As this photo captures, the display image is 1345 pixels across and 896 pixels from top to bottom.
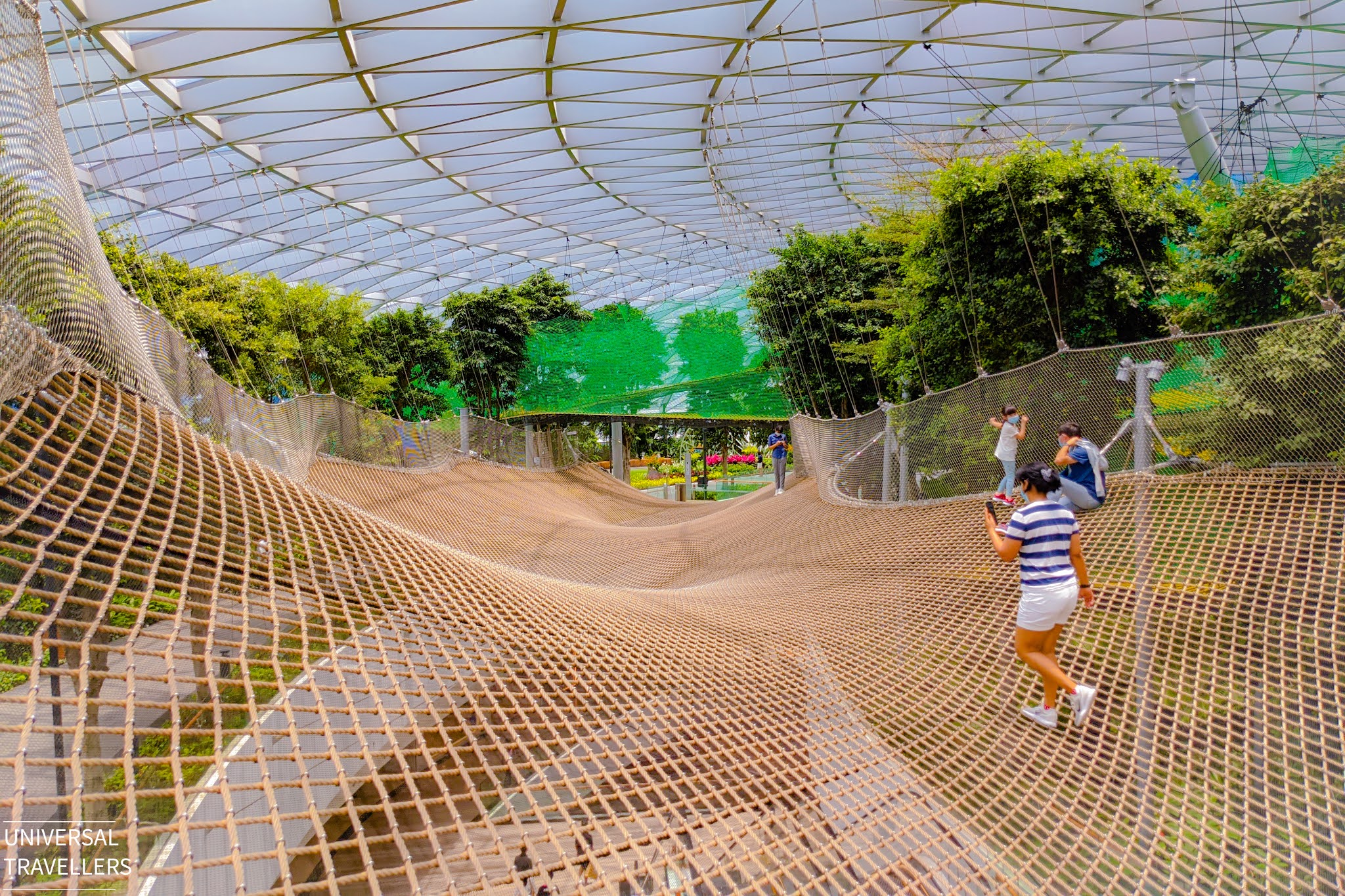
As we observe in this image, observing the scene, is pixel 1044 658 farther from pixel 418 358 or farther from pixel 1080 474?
pixel 418 358

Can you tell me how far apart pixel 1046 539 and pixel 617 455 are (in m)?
18.6

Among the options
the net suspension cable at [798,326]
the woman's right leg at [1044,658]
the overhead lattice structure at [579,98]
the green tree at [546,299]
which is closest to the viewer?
the woman's right leg at [1044,658]

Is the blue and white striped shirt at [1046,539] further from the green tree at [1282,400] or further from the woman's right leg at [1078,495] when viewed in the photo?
the green tree at [1282,400]

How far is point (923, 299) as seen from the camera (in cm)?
1067

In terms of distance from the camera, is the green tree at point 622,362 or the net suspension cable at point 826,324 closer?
the net suspension cable at point 826,324

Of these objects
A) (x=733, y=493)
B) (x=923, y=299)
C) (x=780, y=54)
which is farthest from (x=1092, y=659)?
(x=733, y=493)

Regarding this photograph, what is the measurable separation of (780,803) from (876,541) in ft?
16.3

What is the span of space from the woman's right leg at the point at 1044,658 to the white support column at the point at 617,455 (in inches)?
692

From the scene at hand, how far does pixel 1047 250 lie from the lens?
347 inches

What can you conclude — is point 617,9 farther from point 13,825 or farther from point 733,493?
point 733,493

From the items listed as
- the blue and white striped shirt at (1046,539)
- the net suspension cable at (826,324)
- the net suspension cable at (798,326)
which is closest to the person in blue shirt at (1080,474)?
the blue and white striped shirt at (1046,539)

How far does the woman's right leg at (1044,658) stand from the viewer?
339cm

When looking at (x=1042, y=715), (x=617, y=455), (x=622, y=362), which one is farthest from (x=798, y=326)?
(x=1042, y=715)

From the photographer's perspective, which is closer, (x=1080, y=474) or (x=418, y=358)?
(x=1080, y=474)
